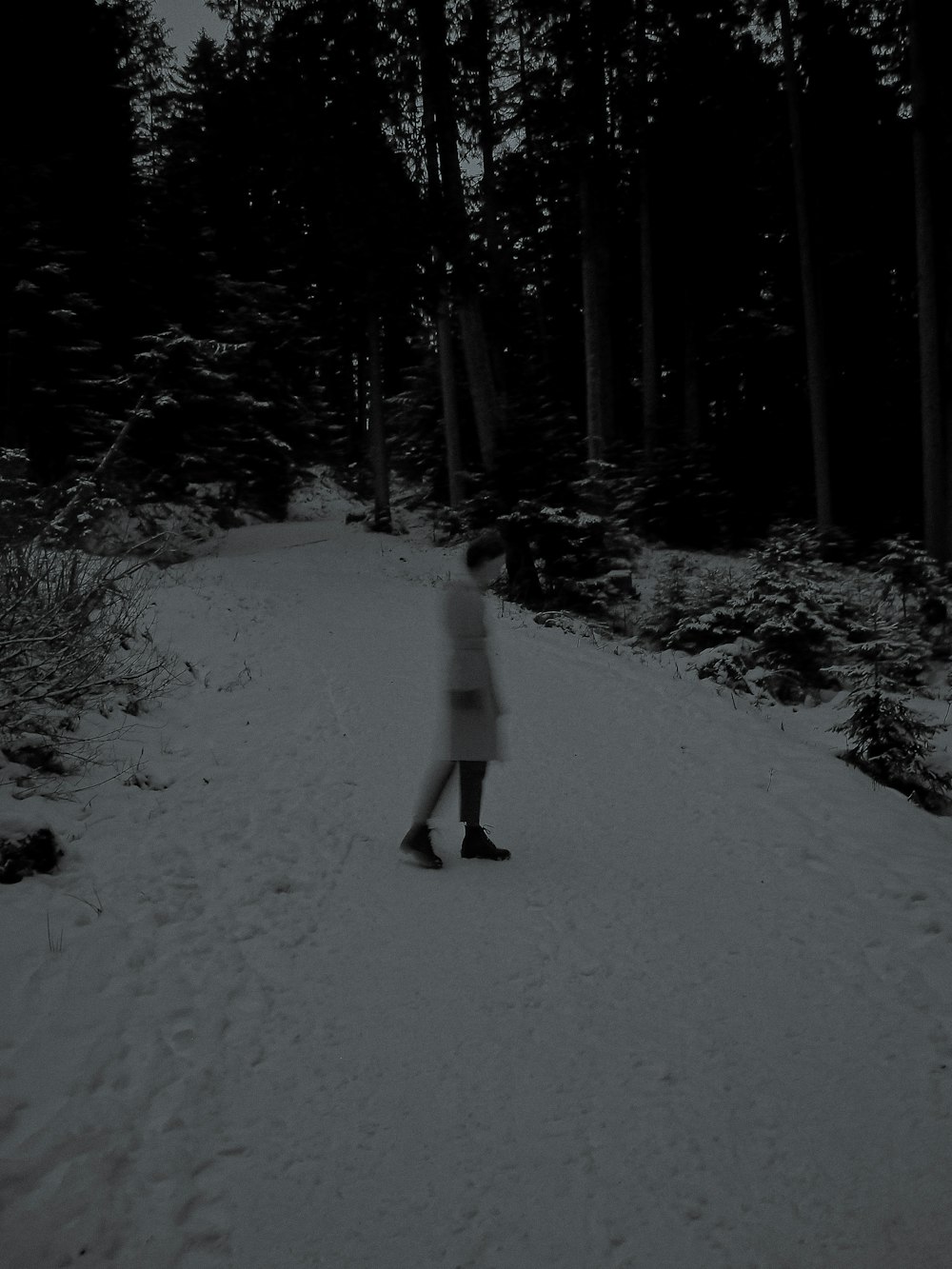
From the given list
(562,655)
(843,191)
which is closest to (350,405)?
(843,191)

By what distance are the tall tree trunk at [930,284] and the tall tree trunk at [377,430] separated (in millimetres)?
13619

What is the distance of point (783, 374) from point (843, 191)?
4.99 meters

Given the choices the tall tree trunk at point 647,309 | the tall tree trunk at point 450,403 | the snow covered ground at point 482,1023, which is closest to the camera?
the snow covered ground at point 482,1023

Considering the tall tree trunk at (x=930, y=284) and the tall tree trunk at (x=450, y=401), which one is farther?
the tall tree trunk at (x=450, y=401)

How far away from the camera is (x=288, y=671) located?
9680 millimetres

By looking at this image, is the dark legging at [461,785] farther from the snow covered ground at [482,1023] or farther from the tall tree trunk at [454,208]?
the tall tree trunk at [454,208]

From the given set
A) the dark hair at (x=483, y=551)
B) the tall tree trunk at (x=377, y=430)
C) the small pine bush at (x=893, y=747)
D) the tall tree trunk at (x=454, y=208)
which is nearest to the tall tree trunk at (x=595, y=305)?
the tall tree trunk at (x=454, y=208)

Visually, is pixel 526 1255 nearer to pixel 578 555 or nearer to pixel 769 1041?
pixel 769 1041

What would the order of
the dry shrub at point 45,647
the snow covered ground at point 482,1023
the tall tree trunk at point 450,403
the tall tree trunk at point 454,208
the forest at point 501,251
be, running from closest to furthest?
the snow covered ground at point 482,1023 < the dry shrub at point 45,647 < the forest at point 501,251 < the tall tree trunk at point 454,208 < the tall tree trunk at point 450,403

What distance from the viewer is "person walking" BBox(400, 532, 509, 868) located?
15.6ft

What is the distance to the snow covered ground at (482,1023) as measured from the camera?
228cm

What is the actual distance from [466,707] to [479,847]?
3.30 ft

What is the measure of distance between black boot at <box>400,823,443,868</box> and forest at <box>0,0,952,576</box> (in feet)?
29.5

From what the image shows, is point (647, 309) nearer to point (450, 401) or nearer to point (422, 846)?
point (450, 401)
